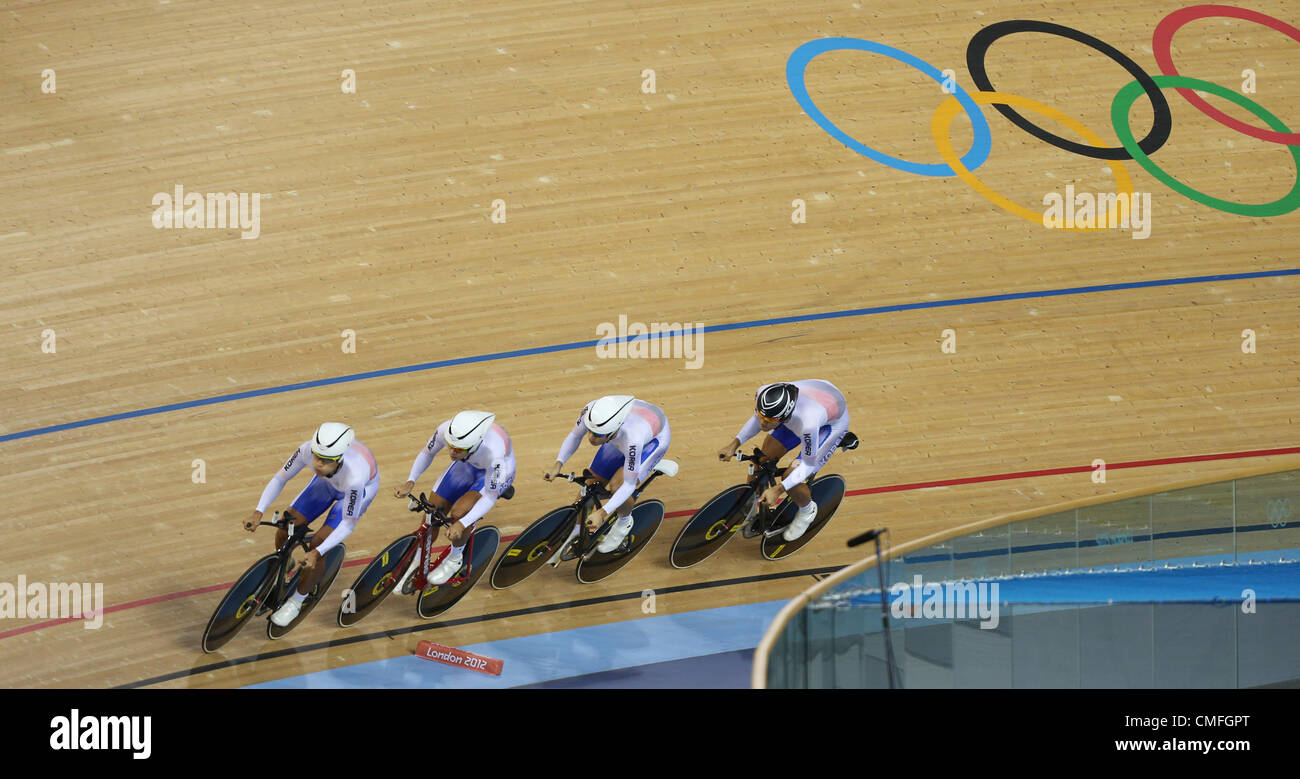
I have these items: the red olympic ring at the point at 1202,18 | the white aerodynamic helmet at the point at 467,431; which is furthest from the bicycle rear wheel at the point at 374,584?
the red olympic ring at the point at 1202,18

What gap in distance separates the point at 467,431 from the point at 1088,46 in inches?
213

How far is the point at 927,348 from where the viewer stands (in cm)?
738

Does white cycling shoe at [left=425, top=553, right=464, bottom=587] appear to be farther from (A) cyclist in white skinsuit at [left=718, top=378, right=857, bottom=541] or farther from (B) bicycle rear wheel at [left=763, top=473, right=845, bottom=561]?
(B) bicycle rear wheel at [left=763, top=473, right=845, bottom=561]

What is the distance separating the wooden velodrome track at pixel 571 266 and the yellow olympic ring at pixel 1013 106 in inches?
3.1

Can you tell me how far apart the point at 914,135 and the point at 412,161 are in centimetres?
319

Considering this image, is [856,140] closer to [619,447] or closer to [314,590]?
[619,447]

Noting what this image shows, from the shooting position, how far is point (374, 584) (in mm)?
5895

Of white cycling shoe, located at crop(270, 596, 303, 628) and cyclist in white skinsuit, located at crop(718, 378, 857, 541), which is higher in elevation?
cyclist in white skinsuit, located at crop(718, 378, 857, 541)

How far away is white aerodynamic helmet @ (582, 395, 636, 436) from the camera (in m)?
5.75

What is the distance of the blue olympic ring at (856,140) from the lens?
316 inches

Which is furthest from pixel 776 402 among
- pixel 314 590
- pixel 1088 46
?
pixel 1088 46

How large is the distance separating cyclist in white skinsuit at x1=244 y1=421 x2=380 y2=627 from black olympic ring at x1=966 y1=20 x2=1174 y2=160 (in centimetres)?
491

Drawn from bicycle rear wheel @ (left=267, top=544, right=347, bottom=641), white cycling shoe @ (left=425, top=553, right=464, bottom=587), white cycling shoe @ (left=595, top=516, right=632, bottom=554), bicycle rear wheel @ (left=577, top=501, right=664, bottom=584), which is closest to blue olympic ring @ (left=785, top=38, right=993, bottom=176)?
bicycle rear wheel @ (left=577, top=501, right=664, bottom=584)

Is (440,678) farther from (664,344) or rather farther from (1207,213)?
(1207,213)
